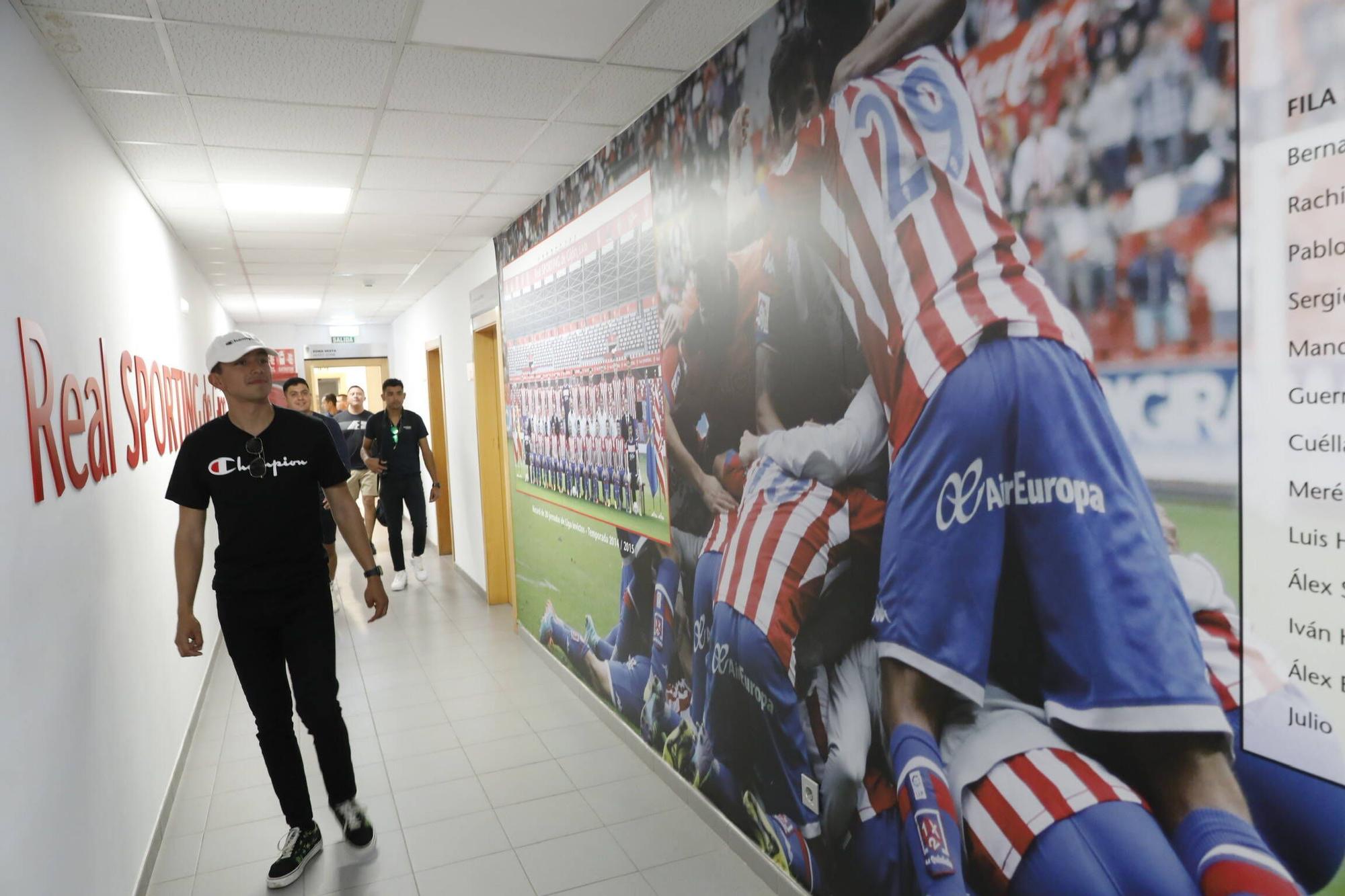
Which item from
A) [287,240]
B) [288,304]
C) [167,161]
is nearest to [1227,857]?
[167,161]

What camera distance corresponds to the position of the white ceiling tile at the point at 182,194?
408cm

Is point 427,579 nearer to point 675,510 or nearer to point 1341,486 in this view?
point 675,510

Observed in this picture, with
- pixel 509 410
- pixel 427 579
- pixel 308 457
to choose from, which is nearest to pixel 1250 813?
pixel 308 457

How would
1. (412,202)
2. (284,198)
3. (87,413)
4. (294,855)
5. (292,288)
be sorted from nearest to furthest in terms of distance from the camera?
(87,413), (294,855), (284,198), (412,202), (292,288)

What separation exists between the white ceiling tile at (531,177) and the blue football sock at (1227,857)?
3631mm

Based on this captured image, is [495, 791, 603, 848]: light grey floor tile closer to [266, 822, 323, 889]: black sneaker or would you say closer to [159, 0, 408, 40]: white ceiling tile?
[266, 822, 323, 889]: black sneaker

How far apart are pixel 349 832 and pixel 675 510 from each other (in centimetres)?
162

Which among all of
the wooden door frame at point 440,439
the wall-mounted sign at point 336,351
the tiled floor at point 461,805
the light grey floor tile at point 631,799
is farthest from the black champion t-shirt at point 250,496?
the wall-mounted sign at point 336,351

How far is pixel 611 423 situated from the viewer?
12.7 feet

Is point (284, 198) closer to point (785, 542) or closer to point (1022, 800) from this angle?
point (785, 542)

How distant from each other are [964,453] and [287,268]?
636 cm

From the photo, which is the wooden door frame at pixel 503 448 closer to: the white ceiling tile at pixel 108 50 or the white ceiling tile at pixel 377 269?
the white ceiling tile at pixel 377 269

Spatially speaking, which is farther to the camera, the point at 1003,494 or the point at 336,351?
the point at 336,351

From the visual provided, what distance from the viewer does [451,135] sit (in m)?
3.53
